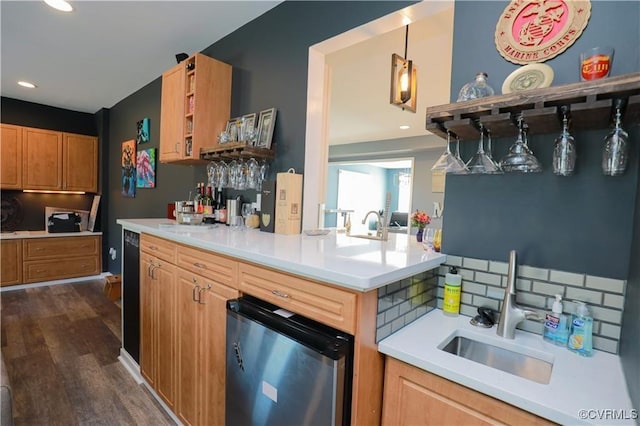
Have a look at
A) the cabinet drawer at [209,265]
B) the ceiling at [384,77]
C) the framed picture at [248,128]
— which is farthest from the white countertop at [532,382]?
the framed picture at [248,128]

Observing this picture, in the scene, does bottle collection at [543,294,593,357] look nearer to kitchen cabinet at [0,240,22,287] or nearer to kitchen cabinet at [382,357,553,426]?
kitchen cabinet at [382,357,553,426]

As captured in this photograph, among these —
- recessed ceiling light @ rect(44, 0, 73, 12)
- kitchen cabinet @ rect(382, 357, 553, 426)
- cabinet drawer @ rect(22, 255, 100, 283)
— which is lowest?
cabinet drawer @ rect(22, 255, 100, 283)

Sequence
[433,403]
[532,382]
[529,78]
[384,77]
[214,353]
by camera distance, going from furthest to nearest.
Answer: [384,77]
[214,353]
[529,78]
[433,403]
[532,382]

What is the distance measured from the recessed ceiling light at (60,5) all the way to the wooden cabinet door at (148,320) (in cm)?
181

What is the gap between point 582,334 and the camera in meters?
1.00

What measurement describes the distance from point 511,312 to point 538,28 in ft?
3.50

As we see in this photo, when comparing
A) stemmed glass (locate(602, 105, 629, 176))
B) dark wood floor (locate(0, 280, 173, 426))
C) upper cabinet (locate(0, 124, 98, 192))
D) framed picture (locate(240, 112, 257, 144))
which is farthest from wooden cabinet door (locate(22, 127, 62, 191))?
stemmed glass (locate(602, 105, 629, 176))

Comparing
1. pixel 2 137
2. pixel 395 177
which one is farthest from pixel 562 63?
pixel 395 177

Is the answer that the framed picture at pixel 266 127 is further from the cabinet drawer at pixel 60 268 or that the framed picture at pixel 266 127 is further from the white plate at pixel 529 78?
the cabinet drawer at pixel 60 268

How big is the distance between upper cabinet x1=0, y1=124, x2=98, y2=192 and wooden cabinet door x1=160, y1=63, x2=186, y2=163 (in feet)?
10.2

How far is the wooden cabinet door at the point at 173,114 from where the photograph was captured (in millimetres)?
2451

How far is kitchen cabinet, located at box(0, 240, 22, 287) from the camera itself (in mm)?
3984

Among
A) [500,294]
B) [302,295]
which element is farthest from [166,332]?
[500,294]

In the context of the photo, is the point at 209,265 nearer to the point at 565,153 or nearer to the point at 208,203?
the point at 208,203
